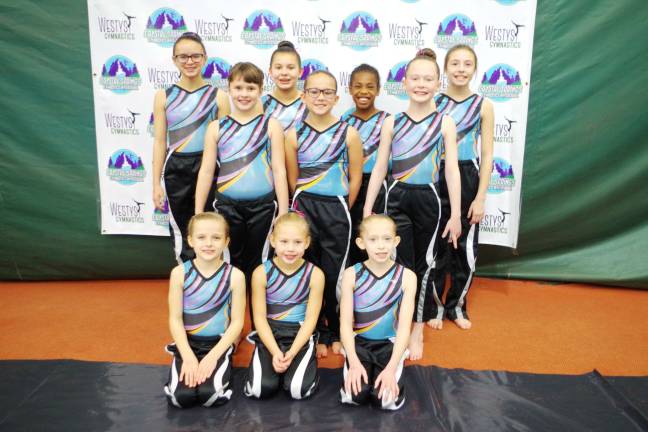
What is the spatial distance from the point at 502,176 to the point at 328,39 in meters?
1.56

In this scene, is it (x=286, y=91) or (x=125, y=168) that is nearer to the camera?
(x=286, y=91)

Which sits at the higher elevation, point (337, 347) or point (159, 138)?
point (159, 138)

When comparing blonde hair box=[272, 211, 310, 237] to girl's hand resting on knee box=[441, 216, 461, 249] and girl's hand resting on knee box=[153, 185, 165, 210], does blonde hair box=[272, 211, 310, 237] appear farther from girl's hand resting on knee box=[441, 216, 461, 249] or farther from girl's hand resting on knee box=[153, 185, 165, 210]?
girl's hand resting on knee box=[153, 185, 165, 210]

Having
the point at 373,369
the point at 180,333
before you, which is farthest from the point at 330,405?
the point at 180,333

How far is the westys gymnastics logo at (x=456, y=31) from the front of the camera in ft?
11.3

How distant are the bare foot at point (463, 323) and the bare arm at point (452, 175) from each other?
0.64 m

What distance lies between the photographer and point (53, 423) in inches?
84.6

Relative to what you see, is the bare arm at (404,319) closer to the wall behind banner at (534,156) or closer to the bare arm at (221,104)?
the bare arm at (221,104)

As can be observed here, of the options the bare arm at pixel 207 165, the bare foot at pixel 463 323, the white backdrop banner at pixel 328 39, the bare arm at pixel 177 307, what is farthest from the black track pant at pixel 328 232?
the white backdrop banner at pixel 328 39

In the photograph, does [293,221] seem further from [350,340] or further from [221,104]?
[221,104]

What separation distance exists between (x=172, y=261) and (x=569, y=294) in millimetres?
2949

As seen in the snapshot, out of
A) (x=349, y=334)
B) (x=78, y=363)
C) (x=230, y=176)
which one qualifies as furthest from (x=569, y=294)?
(x=78, y=363)

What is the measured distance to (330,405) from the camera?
90.8 inches

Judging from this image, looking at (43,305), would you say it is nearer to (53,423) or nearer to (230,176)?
(53,423)
